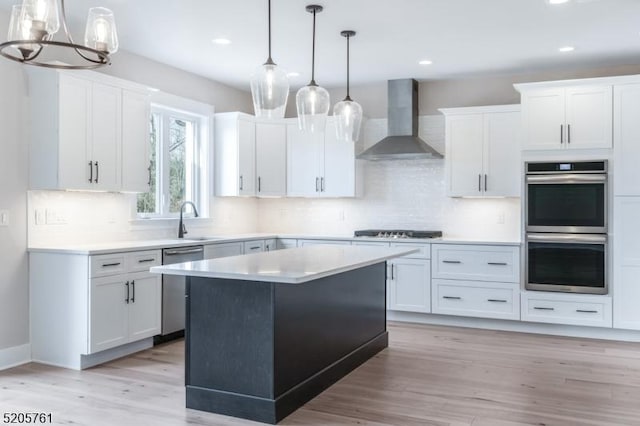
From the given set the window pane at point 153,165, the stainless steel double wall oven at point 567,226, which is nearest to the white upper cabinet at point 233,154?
the window pane at point 153,165

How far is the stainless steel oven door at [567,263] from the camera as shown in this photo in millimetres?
5086

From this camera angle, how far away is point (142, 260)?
4.54 meters

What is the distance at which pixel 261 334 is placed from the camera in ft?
10.2

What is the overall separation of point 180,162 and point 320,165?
160 centimetres

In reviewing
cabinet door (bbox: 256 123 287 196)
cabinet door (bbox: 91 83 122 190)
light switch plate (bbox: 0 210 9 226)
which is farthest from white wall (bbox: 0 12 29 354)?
cabinet door (bbox: 256 123 287 196)

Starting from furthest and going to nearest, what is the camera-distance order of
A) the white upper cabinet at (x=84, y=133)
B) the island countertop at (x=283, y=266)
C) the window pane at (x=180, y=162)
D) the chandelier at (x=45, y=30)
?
the window pane at (x=180, y=162), the white upper cabinet at (x=84, y=133), the island countertop at (x=283, y=266), the chandelier at (x=45, y=30)

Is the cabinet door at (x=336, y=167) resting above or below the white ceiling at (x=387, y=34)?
below

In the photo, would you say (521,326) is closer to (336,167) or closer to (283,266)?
(336,167)

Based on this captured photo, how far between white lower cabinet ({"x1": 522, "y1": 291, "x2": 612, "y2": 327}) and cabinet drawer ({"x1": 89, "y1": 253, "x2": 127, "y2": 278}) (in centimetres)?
365

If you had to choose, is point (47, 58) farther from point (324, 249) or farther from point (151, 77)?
point (324, 249)

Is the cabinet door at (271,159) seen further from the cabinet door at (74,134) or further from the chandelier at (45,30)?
the chandelier at (45,30)

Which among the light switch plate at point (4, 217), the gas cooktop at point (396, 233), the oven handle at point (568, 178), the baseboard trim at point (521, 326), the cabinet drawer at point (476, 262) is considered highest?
the oven handle at point (568, 178)

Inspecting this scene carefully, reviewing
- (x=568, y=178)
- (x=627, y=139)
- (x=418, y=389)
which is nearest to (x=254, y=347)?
(x=418, y=389)

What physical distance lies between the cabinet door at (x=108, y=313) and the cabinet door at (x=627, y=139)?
4.35 metres
